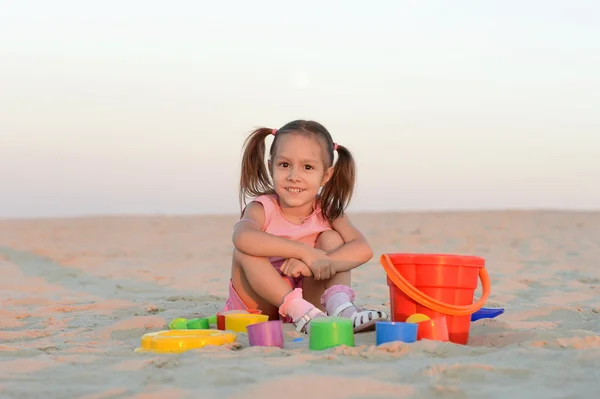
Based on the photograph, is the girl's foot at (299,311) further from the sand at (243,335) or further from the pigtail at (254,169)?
the pigtail at (254,169)

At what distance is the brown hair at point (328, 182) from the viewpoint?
11.6 ft

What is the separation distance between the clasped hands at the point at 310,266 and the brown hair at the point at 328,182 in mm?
A: 328

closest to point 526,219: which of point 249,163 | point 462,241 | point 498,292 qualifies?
point 462,241

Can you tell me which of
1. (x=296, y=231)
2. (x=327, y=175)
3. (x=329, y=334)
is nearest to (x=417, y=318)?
(x=329, y=334)

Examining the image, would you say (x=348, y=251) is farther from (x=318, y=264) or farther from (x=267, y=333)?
(x=267, y=333)

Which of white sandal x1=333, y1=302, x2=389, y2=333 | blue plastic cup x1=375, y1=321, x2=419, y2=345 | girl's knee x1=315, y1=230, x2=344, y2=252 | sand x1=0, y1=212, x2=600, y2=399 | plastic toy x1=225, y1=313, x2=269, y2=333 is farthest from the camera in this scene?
girl's knee x1=315, y1=230, x2=344, y2=252

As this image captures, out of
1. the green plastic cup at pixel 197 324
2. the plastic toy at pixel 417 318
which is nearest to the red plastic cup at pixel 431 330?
the plastic toy at pixel 417 318

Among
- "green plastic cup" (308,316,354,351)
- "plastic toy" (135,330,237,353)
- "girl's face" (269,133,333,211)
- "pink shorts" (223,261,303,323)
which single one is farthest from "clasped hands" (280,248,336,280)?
"green plastic cup" (308,316,354,351)

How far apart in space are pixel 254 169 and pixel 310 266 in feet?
2.29

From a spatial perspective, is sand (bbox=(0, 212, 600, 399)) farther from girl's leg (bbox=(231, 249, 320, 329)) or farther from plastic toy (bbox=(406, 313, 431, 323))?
girl's leg (bbox=(231, 249, 320, 329))

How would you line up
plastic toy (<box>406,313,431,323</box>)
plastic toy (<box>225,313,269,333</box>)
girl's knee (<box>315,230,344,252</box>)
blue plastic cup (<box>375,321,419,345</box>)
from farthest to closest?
girl's knee (<box>315,230,344,252</box>) < plastic toy (<box>225,313,269,333</box>) < plastic toy (<box>406,313,431,323</box>) < blue plastic cup (<box>375,321,419,345</box>)

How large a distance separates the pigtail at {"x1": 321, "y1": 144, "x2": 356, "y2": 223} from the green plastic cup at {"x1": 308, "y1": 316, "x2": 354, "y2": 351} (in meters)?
1.11

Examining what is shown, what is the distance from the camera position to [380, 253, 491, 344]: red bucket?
264 centimetres

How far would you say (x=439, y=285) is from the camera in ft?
8.75
